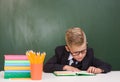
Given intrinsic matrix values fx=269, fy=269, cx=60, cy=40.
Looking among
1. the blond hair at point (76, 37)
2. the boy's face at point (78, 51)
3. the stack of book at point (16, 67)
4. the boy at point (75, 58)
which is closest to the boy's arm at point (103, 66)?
the boy at point (75, 58)

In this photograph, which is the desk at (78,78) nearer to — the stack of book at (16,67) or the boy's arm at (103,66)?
the stack of book at (16,67)

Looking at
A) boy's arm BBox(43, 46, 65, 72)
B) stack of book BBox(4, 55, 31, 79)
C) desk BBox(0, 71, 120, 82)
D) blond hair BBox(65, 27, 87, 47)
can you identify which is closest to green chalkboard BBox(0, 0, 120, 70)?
boy's arm BBox(43, 46, 65, 72)

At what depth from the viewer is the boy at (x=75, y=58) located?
2.40 m

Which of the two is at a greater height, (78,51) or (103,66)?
(78,51)

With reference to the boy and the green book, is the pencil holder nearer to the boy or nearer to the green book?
the green book

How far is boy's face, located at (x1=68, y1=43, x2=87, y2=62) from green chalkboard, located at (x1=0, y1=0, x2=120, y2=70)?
669mm

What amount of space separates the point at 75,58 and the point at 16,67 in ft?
2.46

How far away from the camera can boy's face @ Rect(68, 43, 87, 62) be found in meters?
2.48

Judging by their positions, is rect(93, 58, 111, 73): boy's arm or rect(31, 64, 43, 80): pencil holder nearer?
rect(31, 64, 43, 80): pencil holder

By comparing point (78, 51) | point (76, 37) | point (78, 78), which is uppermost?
point (76, 37)

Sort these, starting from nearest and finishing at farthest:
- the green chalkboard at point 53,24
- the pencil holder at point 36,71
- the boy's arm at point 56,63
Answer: the pencil holder at point 36,71
the boy's arm at point 56,63
the green chalkboard at point 53,24

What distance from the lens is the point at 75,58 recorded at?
2.60 meters

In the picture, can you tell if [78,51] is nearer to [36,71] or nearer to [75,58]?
[75,58]

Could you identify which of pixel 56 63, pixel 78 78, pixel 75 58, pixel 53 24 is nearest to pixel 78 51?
pixel 75 58
